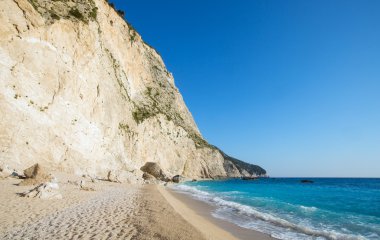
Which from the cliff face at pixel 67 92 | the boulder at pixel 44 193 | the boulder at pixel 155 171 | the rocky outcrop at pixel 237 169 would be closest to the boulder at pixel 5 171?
the cliff face at pixel 67 92

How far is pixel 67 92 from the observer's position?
3044 centimetres

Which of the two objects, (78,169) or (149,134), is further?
(149,134)

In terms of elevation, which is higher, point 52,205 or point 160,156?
point 160,156

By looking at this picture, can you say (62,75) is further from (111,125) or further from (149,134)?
(149,134)

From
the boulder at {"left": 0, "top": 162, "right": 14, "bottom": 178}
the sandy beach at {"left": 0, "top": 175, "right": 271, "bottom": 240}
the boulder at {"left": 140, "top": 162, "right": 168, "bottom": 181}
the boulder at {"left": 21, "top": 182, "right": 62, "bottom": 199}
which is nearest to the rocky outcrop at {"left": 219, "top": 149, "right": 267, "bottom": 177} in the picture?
the boulder at {"left": 140, "top": 162, "right": 168, "bottom": 181}

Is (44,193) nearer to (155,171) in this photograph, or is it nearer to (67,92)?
(67,92)

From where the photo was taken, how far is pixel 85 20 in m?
37.8

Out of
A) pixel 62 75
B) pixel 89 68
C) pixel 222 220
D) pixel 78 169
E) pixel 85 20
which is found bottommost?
pixel 222 220

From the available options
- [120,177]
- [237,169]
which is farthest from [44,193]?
[237,169]

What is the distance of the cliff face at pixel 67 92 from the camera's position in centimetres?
2453

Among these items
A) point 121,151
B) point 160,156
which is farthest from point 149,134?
point 121,151

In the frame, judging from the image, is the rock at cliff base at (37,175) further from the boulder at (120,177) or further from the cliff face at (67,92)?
the boulder at (120,177)

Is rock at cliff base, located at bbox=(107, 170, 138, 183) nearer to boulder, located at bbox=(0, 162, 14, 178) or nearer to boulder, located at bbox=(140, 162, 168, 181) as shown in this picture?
boulder, located at bbox=(0, 162, 14, 178)

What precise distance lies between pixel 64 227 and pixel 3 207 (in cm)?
372
